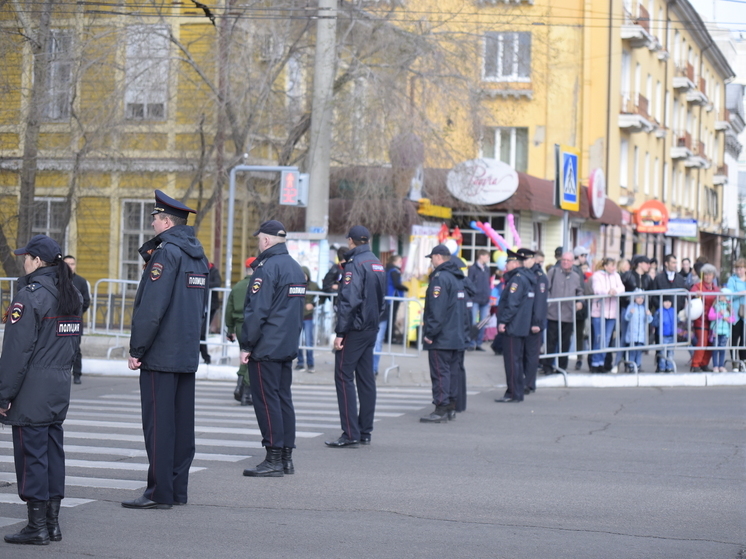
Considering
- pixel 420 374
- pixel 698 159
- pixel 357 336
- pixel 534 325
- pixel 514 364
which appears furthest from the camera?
pixel 698 159

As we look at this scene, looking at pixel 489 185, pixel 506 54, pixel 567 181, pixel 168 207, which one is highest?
pixel 506 54

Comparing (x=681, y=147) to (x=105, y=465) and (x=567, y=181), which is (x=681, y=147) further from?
(x=105, y=465)

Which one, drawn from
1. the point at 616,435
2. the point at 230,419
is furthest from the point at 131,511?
the point at 616,435

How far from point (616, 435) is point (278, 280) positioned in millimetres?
4434

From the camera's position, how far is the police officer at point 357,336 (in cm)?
989

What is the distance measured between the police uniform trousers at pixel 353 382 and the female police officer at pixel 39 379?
3922 mm

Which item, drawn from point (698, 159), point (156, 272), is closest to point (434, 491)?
point (156, 272)

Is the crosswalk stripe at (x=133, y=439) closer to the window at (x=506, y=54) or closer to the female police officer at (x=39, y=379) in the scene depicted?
the female police officer at (x=39, y=379)

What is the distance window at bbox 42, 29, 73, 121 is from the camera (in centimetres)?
1938

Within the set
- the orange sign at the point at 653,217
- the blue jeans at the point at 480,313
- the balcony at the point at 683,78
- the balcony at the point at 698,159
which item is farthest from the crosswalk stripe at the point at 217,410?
the balcony at the point at 698,159

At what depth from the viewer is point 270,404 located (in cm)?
832

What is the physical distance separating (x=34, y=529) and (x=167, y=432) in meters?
1.20

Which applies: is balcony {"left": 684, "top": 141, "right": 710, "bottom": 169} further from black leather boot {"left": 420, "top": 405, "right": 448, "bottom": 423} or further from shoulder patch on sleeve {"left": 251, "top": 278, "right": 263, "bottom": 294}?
shoulder patch on sleeve {"left": 251, "top": 278, "right": 263, "bottom": 294}

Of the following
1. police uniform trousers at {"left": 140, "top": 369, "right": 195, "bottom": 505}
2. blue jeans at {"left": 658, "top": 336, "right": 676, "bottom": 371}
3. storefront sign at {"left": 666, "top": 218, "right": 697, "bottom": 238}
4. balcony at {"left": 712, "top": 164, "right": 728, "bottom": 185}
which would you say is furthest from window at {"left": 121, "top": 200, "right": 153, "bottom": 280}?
balcony at {"left": 712, "top": 164, "right": 728, "bottom": 185}
